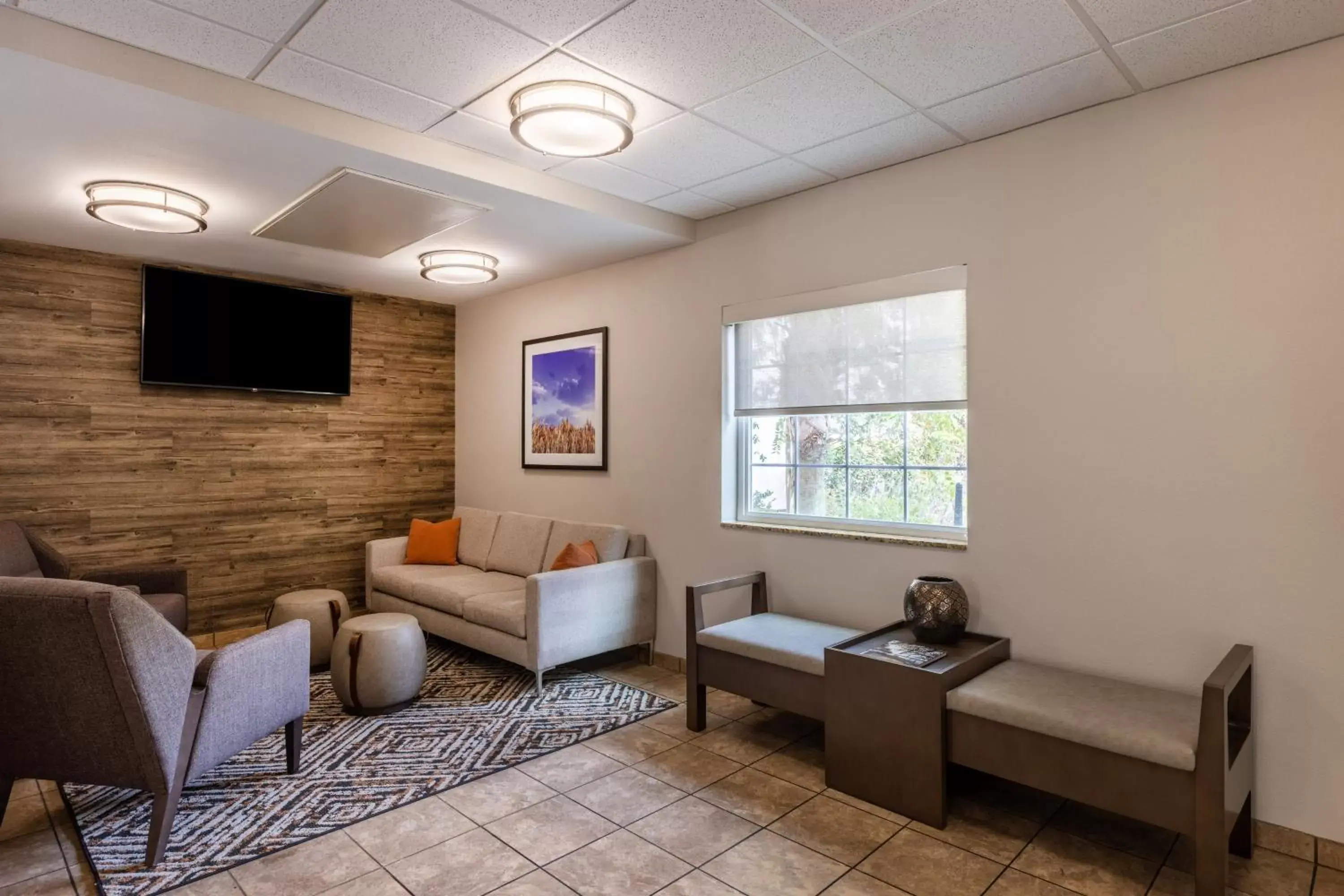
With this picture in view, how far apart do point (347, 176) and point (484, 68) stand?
3.50ft

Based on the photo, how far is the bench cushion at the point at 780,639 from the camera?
321 cm

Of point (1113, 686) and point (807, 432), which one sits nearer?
point (1113, 686)

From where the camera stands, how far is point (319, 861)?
2496mm

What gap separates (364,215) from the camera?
388 cm

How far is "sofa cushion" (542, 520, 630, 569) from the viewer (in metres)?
4.71

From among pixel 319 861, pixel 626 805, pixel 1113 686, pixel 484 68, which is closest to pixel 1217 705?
pixel 1113 686

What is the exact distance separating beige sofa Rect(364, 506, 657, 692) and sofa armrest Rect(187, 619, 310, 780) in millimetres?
1325

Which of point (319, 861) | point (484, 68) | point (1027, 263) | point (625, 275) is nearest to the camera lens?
point (319, 861)

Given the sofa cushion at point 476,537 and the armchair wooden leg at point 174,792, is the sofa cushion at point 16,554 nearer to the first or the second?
the armchair wooden leg at point 174,792

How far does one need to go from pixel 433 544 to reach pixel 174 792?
3209mm

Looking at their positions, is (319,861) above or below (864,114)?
below

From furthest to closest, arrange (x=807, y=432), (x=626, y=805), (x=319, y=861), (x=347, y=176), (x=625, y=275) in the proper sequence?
(x=625, y=275) → (x=807, y=432) → (x=347, y=176) → (x=626, y=805) → (x=319, y=861)

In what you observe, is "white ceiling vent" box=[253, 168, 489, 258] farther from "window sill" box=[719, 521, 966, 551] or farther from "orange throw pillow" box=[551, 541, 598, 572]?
"window sill" box=[719, 521, 966, 551]

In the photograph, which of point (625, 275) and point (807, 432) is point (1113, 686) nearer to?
point (807, 432)
